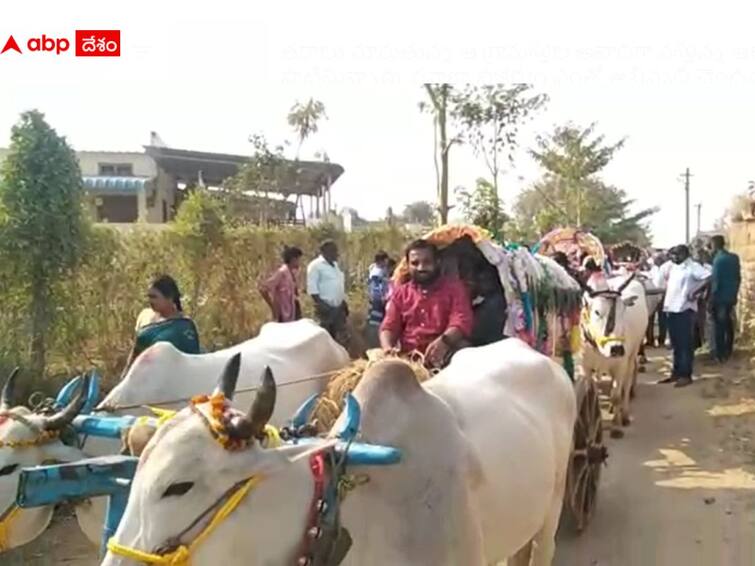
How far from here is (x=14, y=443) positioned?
11.4 feet

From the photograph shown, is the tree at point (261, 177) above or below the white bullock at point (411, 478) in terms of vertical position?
above

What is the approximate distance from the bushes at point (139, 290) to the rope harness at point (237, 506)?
541 cm

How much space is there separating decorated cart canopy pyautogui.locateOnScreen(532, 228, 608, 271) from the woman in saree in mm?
5778

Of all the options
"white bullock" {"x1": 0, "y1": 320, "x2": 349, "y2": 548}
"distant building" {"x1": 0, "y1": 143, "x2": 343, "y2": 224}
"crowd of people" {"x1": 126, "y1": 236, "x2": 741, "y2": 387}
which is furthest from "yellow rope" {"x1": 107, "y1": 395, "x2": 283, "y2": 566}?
"distant building" {"x1": 0, "y1": 143, "x2": 343, "y2": 224}

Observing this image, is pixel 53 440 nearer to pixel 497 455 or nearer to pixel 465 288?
pixel 497 455

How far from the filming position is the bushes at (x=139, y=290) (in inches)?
313

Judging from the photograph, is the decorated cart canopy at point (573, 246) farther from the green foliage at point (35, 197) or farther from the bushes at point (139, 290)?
the green foliage at point (35, 197)

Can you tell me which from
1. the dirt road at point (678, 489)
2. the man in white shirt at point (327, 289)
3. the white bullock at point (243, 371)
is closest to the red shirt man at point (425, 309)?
the white bullock at point (243, 371)

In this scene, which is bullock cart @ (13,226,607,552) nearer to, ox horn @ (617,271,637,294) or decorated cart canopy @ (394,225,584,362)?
decorated cart canopy @ (394,225,584,362)

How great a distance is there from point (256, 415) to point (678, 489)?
5.32m

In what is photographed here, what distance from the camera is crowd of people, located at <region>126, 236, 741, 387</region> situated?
5000 mm

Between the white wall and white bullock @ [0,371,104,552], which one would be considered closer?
white bullock @ [0,371,104,552]

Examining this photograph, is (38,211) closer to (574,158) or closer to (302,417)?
(302,417)

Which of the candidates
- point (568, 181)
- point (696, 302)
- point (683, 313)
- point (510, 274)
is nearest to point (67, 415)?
point (510, 274)
